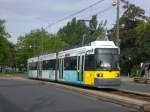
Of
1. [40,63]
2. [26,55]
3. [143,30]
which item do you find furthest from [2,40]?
[40,63]

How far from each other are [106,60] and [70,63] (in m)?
6.55

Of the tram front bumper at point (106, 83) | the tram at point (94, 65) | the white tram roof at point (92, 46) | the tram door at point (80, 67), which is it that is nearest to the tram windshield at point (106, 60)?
the tram at point (94, 65)

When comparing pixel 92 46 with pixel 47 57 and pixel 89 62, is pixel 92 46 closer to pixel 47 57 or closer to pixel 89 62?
pixel 89 62

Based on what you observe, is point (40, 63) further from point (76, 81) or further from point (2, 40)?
point (2, 40)

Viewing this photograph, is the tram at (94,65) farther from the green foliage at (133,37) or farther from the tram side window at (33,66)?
the green foliage at (133,37)

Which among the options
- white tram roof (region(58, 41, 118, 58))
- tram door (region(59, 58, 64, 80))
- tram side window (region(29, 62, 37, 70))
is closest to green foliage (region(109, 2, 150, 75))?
tram side window (region(29, 62, 37, 70))

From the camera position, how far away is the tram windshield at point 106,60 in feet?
112

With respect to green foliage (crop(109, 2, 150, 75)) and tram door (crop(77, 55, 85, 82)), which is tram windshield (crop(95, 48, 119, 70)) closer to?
tram door (crop(77, 55, 85, 82))

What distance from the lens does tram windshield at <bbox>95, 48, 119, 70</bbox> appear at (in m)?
34.1

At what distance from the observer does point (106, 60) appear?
34281mm

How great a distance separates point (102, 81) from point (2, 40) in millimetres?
107740

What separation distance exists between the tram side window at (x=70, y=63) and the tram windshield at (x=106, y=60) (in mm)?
4454

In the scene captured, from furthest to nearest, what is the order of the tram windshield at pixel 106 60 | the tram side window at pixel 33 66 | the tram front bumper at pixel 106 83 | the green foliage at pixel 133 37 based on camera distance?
the green foliage at pixel 133 37 → the tram side window at pixel 33 66 → the tram windshield at pixel 106 60 → the tram front bumper at pixel 106 83

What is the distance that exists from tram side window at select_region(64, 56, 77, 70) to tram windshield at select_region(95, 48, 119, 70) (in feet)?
14.6
